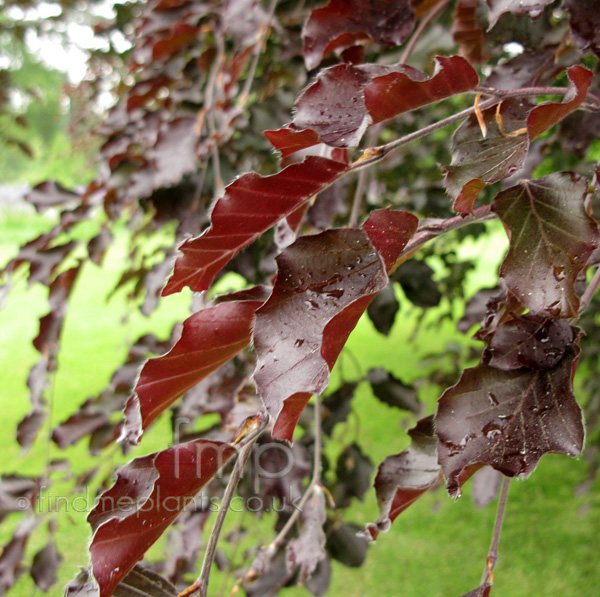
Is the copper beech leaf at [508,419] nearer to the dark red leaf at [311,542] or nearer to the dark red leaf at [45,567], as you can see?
the dark red leaf at [311,542]

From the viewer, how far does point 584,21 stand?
546 mm

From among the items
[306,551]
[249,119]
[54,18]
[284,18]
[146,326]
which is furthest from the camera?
[146,326]

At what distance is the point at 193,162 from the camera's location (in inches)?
35.5

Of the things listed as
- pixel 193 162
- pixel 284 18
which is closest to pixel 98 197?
pixel 193 162

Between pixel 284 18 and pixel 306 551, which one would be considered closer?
pixel 306 551

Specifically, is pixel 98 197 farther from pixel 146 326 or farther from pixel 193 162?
pixel 146 326

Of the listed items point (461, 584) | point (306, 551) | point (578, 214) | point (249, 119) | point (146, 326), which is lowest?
point (146, 326)

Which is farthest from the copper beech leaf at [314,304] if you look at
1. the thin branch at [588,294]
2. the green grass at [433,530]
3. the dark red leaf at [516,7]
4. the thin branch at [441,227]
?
the green grass at [433,530]

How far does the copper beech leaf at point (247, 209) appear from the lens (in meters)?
0.37

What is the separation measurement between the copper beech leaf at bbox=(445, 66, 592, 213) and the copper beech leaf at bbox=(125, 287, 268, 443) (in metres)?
0.16

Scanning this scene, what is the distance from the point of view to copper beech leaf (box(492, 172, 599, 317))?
35 cm

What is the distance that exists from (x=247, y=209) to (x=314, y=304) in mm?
83

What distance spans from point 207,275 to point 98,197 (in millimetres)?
726

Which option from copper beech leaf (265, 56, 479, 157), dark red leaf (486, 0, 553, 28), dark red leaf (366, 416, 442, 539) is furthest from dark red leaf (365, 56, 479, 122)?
dark red leaf (366, 416, 442, 539)
